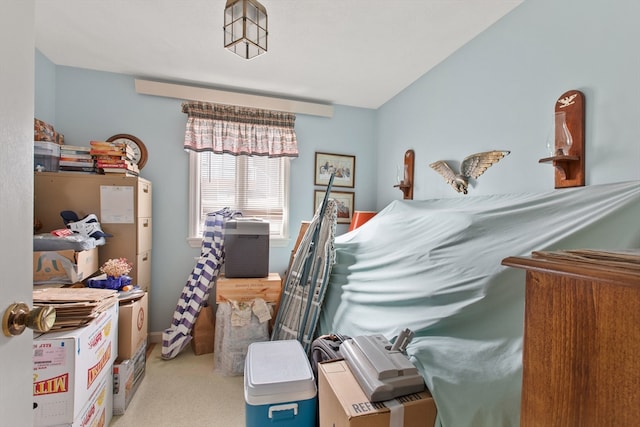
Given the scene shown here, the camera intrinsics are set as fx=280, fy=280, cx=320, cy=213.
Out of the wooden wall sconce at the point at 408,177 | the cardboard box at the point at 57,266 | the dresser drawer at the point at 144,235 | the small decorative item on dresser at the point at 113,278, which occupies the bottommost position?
the small decorative item on dresser at the point at 113,278

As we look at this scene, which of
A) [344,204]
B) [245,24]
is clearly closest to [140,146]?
[245,24]

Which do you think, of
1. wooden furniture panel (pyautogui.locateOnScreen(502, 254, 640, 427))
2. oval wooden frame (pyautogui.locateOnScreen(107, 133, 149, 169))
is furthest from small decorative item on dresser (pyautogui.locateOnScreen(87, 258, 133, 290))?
wooden furniture panel (pyautogui.locateOnScreen(502, 254, 640, 427))

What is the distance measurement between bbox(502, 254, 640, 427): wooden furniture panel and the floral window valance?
274 centimetres

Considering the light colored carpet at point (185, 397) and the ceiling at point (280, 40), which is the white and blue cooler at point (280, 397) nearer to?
the light colored carpet at point (185, 397)

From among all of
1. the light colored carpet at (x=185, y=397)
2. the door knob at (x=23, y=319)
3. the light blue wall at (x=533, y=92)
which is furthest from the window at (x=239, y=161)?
the door knob at (x=23, y=319)

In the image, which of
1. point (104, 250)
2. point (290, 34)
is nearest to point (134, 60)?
point (290, 34)

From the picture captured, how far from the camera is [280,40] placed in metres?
2.08

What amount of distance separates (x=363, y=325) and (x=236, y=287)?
1.24 metres

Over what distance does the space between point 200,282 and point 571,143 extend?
283 centimetres

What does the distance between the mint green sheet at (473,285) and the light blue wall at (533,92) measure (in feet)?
0.91

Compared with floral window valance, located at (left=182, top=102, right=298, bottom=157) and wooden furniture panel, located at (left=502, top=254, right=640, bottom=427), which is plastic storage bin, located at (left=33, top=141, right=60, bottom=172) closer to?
Answer: floral window valance, located at (left=182, top=102, right=298, bottom=157)

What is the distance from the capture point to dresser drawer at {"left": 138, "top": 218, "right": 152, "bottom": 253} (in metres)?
2.39

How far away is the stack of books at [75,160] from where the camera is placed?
89.4 inches

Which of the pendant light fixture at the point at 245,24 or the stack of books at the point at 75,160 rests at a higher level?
the pendant light fixture at the point at 245,24
